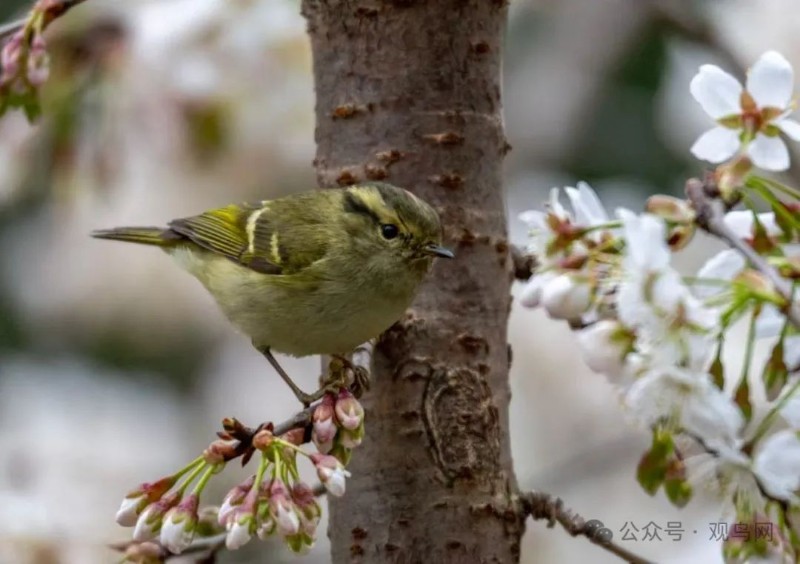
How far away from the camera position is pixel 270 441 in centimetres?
148

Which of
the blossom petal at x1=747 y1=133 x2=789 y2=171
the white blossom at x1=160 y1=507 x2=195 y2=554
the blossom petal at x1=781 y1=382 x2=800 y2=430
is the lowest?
the white blossom at x1=160 y1=507 x2=195 y2=554

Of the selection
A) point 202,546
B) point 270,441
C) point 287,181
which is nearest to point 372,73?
point 270,441

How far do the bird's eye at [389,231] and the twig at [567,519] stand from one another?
26.9 inches

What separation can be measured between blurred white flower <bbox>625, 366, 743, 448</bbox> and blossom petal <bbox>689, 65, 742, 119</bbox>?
35 cm

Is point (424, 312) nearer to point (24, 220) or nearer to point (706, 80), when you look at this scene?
point (706, 80)

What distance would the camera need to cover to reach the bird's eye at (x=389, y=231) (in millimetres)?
2362

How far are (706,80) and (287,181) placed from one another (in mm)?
3353

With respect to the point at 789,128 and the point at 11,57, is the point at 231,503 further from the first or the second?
the point at 11,57

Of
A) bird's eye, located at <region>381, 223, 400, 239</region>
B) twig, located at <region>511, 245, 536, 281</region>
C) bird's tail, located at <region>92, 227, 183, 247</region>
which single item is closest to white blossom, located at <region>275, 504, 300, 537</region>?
twig, located at <region>511, 245, 536, 281</region>

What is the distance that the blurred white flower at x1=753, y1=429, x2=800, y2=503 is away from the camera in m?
1.33

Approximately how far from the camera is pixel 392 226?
2359mm

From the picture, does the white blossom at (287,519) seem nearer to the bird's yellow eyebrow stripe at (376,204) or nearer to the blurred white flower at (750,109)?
the blurred white flower at (750,109)

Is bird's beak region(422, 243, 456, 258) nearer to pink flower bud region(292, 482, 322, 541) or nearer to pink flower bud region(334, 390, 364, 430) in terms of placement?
pink flower bud region(334, 390, 364, 430)

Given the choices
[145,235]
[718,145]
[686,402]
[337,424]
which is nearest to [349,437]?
[337,424]
